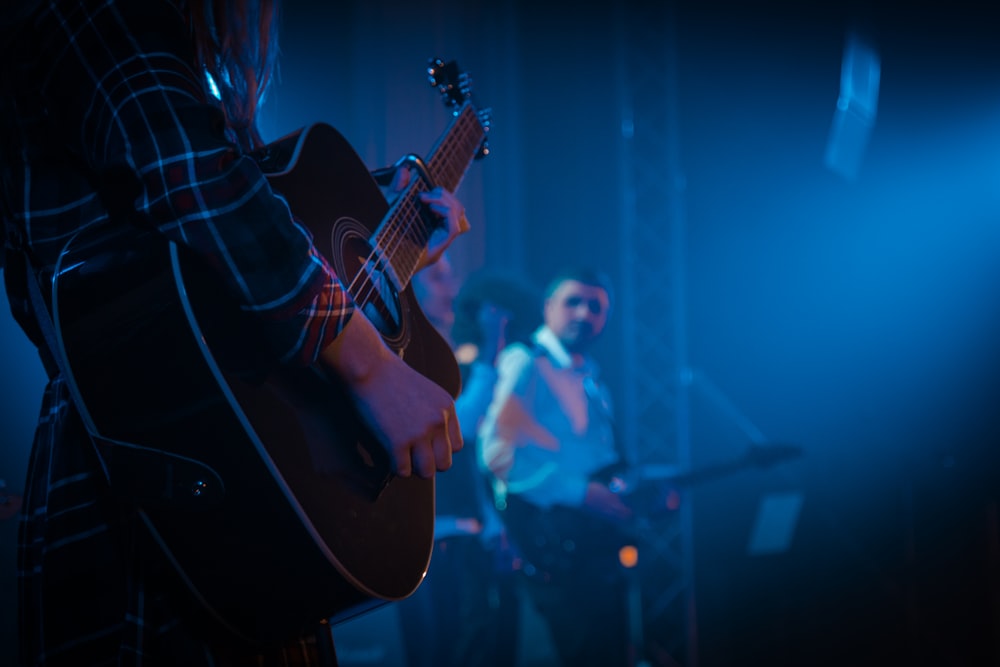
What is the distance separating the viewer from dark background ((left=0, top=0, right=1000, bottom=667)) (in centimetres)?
614

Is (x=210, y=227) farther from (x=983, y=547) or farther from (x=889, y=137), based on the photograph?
(x=889, y=137)

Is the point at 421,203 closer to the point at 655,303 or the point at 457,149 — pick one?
the point at 457,149

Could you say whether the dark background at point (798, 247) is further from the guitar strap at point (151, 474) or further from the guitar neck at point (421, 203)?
the guitar strap at point (151, 474)

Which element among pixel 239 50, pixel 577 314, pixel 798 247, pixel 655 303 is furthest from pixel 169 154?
pixel 798 247

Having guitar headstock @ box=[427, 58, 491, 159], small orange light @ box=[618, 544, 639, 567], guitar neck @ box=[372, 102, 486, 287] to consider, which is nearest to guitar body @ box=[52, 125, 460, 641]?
guitar neck @ box=[372, 102, 486, 287]

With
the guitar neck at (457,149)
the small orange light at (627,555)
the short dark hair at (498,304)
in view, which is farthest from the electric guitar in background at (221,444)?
the short dark hair at (498,304)

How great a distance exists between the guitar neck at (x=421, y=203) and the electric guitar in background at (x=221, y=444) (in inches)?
15.8

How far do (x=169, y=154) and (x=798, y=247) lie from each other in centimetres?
684

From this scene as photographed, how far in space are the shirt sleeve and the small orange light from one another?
12.3 feet

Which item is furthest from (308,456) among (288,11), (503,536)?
(288,11)

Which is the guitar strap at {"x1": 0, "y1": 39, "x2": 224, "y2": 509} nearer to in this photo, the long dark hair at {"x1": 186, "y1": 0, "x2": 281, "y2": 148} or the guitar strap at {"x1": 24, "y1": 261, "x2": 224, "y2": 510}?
the guitar strap at {"x1": 24, "y1": 261, "x2": 224, "y2": 510}

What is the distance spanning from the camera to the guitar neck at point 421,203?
4.33 feet

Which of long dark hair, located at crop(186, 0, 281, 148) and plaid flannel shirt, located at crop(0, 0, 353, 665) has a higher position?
long dark hair, located at crop(186, 0, 281, 148)

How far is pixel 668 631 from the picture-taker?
19.3ft
